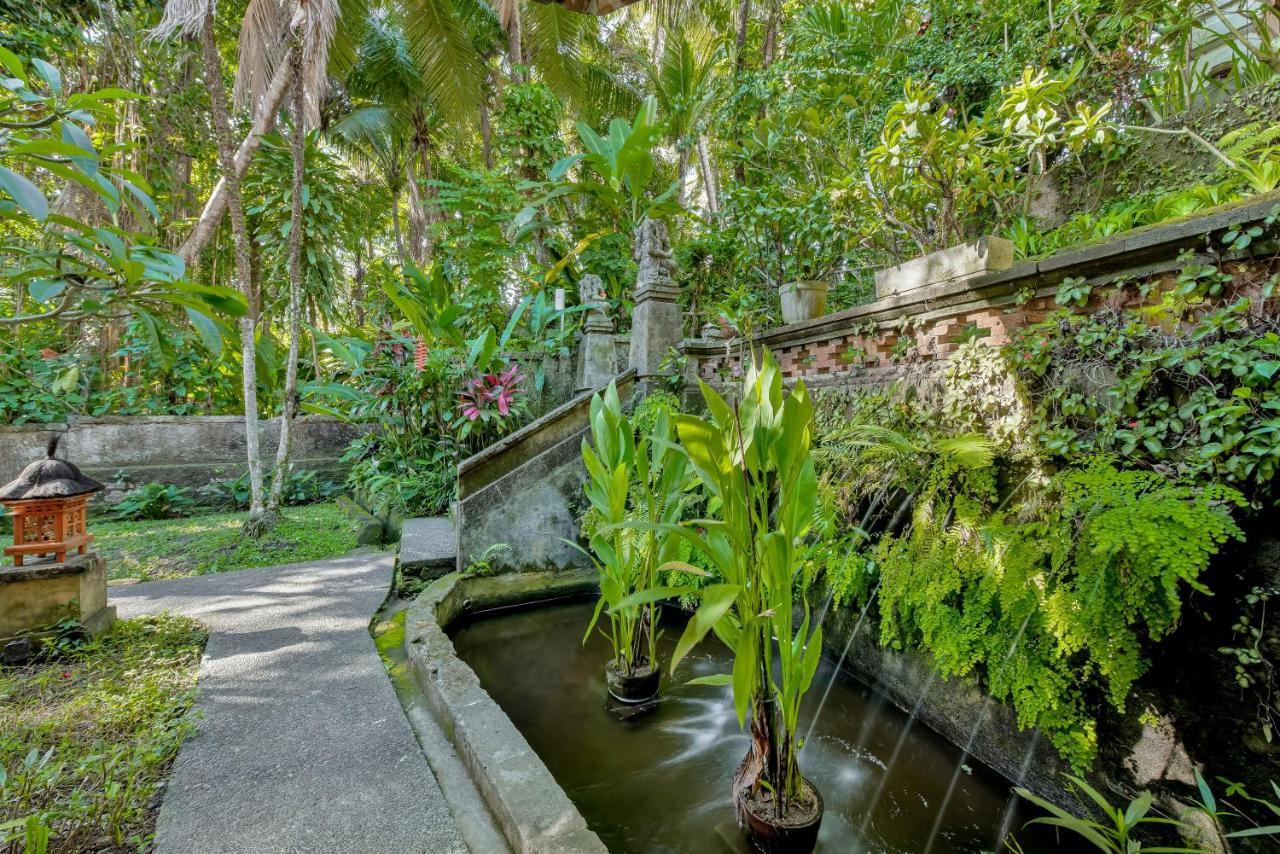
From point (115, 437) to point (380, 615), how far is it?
18.3ft

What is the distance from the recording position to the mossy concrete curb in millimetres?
1396

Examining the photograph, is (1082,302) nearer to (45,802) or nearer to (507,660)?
(507,660)

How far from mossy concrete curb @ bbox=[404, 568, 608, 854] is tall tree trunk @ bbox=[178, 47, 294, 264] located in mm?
5446

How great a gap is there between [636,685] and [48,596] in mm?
2776

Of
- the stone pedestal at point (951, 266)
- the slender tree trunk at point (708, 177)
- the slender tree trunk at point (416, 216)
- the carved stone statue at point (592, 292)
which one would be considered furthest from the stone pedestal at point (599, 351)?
the slender tree trunk at point (416, 216)

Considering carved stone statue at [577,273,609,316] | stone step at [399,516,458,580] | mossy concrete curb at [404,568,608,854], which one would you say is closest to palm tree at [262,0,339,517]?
stone step at [399,516,458,580]

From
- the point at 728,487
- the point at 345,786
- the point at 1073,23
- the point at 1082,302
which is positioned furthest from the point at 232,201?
the point at 1073,23

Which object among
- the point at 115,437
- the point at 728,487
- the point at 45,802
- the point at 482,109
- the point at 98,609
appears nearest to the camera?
the point at 45,802

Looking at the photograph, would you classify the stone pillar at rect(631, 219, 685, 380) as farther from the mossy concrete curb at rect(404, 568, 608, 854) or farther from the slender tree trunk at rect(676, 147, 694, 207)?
the slender tree trunk at rect(676, 147, 694, 207)

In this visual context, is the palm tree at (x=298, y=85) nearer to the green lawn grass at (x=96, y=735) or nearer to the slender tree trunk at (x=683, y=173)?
the green lawn grass at (x=96, y=735)

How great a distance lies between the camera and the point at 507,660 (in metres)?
3.04

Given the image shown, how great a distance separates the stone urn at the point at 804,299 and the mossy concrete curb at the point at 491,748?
308cm

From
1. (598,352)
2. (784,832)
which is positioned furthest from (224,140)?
(784,832)

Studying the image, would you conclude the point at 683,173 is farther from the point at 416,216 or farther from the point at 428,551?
the point at 428,551
